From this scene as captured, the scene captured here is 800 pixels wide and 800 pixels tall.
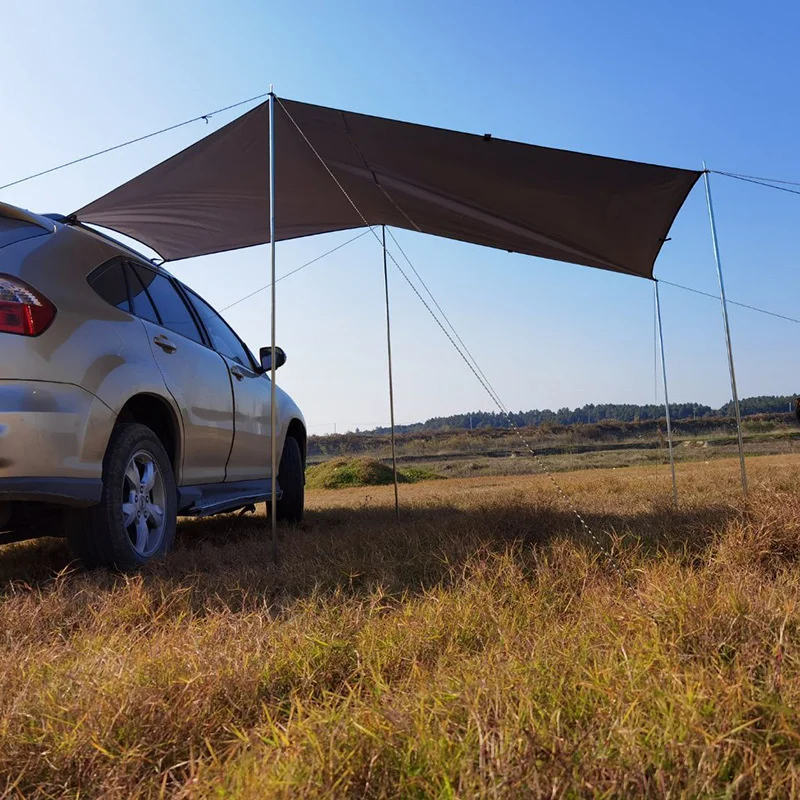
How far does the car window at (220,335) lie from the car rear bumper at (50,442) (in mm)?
1815

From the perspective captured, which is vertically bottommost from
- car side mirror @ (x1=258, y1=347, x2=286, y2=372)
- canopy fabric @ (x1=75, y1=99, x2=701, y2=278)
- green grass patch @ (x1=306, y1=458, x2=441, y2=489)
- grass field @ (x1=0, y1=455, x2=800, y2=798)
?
grass field @ (x1=0, y1=455, x2=800, y2=798)

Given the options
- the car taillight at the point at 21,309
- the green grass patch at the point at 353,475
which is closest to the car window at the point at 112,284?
the car taillight at the point at 21,309

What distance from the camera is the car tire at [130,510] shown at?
3.06 m

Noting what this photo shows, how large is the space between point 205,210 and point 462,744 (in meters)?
5.69

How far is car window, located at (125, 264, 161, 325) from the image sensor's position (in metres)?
3.66

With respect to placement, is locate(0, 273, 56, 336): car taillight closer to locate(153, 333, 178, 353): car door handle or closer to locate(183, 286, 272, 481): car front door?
locate(153, 333, 178, 353): car door handle

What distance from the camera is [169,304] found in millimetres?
4184

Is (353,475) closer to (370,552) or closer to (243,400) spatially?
(243,400)

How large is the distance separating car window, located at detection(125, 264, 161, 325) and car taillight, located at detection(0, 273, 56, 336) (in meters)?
0.81

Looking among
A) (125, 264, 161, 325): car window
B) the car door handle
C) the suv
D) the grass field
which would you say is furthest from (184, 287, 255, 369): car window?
the grass field

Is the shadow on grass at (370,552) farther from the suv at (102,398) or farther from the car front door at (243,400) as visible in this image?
the car front door at (243,400)

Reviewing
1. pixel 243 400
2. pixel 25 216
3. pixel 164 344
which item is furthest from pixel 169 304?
pixel 25 216

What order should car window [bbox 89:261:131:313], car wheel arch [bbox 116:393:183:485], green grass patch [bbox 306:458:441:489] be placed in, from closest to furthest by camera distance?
car window [bbox 89:261:131:313]
car wheel arch [bbox 116:393:183:485]
green grass patch [bbox 306:458:441:489]

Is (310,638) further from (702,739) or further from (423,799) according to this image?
(702,739)
